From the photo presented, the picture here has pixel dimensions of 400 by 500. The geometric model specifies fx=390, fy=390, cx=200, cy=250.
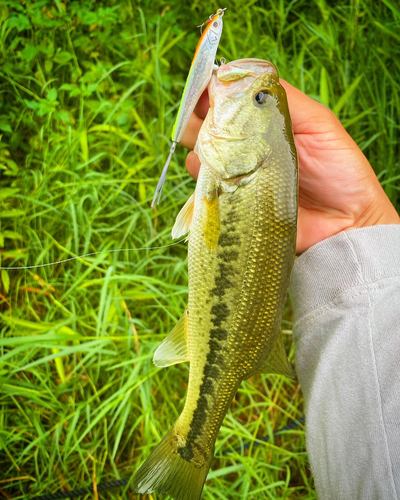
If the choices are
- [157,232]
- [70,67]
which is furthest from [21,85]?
[157,232]

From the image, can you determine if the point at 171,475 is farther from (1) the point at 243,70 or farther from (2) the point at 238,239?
(1) the point at 243,70

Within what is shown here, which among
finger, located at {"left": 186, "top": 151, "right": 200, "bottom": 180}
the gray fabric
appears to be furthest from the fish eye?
the gray fabric

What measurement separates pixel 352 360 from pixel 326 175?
0.85 metres

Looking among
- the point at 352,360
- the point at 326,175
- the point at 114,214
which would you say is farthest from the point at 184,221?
the point at 114,214

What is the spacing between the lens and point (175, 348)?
1540 mm

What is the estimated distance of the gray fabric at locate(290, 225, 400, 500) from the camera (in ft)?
4.78

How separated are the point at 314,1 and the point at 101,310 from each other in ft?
9.11

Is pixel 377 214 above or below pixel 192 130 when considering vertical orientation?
below

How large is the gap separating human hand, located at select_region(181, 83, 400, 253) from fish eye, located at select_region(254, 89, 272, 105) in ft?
1.13

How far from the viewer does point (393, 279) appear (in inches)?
63.9

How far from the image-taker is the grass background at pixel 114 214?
227cm

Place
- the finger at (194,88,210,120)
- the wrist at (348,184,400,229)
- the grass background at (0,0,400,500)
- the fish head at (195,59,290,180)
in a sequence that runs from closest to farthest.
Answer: the fish head at (195,59,290,180) → the finger at (194,88,210,120) → the wrist at (348,184,400,229) → the grass background at (0,0,400,500)

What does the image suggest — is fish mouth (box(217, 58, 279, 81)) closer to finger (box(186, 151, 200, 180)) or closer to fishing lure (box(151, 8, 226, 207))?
fishing lure (box(151, 8, 226, 207))

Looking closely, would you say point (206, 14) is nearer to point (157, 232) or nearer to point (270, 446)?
point (157, 232)
